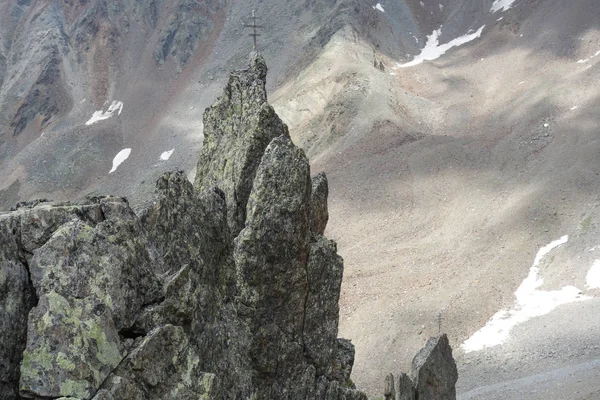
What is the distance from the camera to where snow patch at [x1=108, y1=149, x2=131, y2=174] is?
239 feet

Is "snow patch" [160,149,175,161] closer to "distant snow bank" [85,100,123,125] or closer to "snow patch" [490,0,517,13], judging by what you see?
"distant snow bank" [85,100,123,125]

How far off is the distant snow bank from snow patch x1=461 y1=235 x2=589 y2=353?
64.9m

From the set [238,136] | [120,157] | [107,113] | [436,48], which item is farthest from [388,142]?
[107,113]

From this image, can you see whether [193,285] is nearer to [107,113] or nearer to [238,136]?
[238,136]

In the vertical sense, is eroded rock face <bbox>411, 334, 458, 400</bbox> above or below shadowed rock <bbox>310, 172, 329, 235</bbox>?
below

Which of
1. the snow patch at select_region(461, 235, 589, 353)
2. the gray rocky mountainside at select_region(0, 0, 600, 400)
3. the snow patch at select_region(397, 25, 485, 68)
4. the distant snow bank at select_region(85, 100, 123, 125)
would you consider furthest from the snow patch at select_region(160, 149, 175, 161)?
the snow patch at select_region(461, 235, 589, 353)

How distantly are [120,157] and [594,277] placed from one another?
58197 mm

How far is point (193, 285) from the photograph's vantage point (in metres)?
8.73

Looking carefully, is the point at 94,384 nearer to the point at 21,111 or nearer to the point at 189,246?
the point at 189,246

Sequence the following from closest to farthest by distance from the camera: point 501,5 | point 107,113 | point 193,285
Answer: point 193,285
point 501,5
point 107,113

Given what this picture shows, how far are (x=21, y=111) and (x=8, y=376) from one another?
91293 mm

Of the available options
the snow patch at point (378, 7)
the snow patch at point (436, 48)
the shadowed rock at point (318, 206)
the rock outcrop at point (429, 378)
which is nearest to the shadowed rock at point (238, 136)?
the shadowed rock at point (318, 206)

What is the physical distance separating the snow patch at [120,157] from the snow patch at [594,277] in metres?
56.0

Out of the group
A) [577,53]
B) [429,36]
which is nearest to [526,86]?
[577,53]
